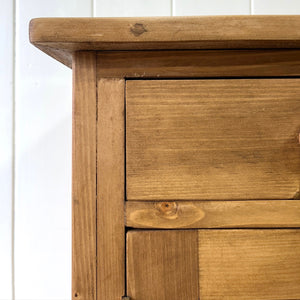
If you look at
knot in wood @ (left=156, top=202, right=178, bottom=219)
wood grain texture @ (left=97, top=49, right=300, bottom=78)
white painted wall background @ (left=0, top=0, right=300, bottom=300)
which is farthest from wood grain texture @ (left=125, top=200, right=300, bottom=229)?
white painted wall background @ (left=0, top=0, right=300, bottom=300)

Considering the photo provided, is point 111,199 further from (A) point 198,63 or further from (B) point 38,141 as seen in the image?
(B) point 38,141

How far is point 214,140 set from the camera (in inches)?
14.7

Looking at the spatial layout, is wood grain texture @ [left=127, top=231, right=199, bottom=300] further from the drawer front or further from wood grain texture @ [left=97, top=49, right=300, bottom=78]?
wood grain texture @ [left=97, top=49, right=300, bottom=78]

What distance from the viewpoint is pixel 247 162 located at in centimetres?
37

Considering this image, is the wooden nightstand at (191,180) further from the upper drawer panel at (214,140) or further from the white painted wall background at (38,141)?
the white painted wall background at (38,141)

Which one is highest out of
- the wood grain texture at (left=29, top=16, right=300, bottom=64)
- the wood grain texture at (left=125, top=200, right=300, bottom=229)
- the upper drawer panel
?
the wood grain texture at (left=29, top=16, right=300, bottom=64)

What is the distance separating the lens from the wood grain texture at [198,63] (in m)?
0.38

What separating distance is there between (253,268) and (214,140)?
0.14m

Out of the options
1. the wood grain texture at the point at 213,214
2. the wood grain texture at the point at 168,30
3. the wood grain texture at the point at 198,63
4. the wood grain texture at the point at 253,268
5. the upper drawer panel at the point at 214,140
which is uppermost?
the wood grain texture at the point at 168,30

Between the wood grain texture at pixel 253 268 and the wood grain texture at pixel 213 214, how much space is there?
0.01 meters

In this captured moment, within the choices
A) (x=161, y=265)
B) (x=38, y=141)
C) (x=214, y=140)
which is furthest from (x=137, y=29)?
(x=38, y=141)

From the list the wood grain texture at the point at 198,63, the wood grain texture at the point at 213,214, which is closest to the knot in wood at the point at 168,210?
the wood grain texture at the point at 213,214

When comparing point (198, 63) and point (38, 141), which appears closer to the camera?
point (198, 63)

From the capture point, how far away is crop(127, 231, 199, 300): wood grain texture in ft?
1.22
